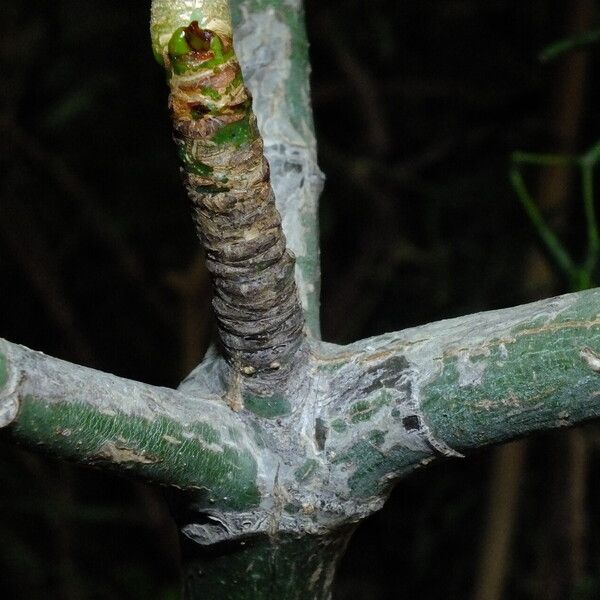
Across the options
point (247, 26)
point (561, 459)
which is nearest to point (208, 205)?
point (247, 26)

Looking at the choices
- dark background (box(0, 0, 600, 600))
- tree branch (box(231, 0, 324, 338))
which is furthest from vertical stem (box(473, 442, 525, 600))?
tree branch (box(231, 0, 324, 338))

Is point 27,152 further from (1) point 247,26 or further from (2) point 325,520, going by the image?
(2) point 325,520

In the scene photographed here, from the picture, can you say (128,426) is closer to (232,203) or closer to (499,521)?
(232,203)

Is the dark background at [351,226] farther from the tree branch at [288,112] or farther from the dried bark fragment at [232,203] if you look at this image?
the dried bark fragment at [232,203]

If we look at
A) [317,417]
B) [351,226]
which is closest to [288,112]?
[317,417]

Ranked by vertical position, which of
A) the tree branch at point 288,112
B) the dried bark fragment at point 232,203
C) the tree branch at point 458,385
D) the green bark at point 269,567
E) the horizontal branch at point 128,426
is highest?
the tree branch at point 288,112

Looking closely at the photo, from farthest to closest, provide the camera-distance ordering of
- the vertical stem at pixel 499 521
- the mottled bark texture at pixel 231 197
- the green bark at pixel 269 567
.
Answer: the vertical stem at pixel 499 521 → the green bark at pixel 269 567 → the mottled bark texture at pixel 231 197

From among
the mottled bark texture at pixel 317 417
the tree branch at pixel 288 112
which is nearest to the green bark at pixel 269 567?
the mottled bark texture at pixel 317 417
